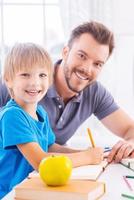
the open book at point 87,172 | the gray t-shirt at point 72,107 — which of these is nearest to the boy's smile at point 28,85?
the open book at point 87,172

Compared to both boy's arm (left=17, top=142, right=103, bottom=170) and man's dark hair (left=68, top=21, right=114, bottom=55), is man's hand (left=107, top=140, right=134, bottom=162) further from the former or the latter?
man's dark hair (left=68, top=21, right=114, bottom=55)

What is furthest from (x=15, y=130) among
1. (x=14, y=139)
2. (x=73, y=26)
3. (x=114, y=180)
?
(x=73, y=26)

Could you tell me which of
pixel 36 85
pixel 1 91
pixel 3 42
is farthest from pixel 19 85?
pixel 3 42

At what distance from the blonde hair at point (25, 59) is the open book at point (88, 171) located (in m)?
0.39

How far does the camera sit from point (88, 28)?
81.1 inches

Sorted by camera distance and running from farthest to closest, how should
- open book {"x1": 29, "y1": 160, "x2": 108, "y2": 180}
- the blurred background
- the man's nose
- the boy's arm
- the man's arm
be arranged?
the blurred background
the man's arm
the man's nose
the boy's arm
open book {"x1": 29, "y1": 160, "x2": 108, "y2": 180}

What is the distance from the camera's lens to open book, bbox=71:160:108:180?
1.24 m

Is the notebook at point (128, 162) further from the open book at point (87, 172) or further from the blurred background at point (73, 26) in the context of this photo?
the blurred background at point (73, 26)

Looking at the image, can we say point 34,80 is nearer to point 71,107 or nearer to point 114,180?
point 114,180

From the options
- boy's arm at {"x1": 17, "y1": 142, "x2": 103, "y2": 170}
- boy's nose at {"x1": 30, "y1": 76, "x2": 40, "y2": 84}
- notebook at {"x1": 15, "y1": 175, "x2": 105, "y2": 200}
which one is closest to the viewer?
notebook at {"x1": 15, "y1": 175, "x2": 105, "y2": 200}

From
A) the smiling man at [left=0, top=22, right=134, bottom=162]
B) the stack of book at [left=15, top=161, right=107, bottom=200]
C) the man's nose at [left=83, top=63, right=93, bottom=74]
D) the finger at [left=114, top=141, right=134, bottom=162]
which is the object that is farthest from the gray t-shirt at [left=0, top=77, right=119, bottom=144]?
the stack of book at [left=15, top=161, right=107, bottom=200]

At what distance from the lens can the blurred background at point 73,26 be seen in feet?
8.84

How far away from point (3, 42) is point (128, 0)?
2.70 ft

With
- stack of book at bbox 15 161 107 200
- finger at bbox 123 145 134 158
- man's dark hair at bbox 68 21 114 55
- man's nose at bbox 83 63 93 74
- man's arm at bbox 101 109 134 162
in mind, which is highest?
man's dark hair at bbox 68 21 114 55
